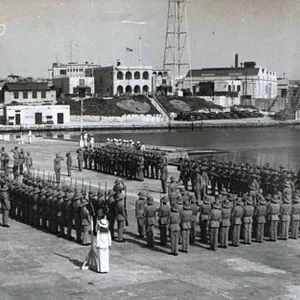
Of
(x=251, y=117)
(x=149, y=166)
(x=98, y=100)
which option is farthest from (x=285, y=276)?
(x=251, y=117)

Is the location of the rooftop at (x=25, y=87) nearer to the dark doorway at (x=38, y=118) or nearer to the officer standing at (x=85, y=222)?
the dark doorway at (x=38, y=118)

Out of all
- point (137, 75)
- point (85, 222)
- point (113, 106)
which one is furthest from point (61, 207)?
point (137, 75)

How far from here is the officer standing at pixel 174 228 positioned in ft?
41.3

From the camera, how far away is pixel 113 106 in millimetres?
90938

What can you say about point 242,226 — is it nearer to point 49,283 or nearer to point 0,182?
point 49,283

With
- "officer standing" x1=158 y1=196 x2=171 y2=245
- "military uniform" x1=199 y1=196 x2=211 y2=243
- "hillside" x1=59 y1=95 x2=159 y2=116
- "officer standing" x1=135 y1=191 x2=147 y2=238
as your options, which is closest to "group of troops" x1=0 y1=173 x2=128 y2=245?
"officer standing" x1=135 y1=191 x2=147 y2=238

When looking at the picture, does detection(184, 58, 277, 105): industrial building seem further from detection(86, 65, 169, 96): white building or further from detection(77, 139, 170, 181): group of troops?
detection(77, 139, 170, 181): group of troops

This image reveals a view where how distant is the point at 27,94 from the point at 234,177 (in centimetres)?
6474

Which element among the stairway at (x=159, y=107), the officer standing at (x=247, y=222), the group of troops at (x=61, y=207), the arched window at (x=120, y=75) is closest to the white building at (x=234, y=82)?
the arched window at (x=120, y=75)

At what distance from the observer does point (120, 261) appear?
11.9 metres

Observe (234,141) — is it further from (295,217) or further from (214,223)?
(214,223)

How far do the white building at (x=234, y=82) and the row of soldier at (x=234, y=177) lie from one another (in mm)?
91256

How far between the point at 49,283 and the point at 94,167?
18.2m

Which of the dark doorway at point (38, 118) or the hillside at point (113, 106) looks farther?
the hillside at point (113, 106)
